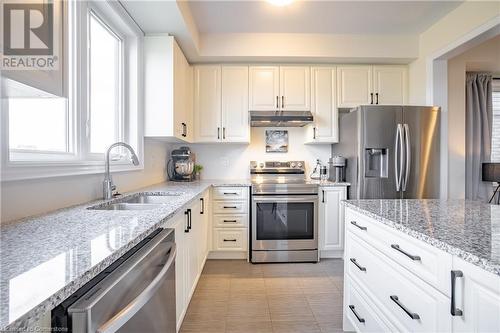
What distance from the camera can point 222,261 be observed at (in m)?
3.01

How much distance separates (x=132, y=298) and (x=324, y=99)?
3.03 m

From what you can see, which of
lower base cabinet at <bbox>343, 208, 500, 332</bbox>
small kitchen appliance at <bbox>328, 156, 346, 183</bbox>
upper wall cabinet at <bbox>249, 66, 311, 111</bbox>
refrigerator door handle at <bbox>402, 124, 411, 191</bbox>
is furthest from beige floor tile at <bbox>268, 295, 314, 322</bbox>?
upper wall cabinet at <bbox>249, 66, 311, 111</bbox>

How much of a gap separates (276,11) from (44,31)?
2215 millimetres

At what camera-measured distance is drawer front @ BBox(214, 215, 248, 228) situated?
2.99 meters

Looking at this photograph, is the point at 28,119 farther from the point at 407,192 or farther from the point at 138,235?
the point at 407,192

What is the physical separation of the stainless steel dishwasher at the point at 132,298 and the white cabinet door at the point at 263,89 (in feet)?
7.63

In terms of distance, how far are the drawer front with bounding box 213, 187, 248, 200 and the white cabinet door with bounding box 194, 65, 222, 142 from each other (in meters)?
0.67

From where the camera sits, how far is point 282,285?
244cm

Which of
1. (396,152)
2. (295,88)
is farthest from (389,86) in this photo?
(295,88)

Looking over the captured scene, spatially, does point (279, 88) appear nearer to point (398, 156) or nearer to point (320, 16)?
point (320, 16)

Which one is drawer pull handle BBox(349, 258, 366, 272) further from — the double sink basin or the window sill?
the window sill

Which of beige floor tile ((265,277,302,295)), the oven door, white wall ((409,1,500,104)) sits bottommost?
beige floor tile ((265,277,302,295))

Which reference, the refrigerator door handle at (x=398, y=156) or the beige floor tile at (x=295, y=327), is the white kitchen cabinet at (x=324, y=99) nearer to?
the refrigerator door handle at (x=398, y=156)

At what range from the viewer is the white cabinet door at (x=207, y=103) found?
326 cm
